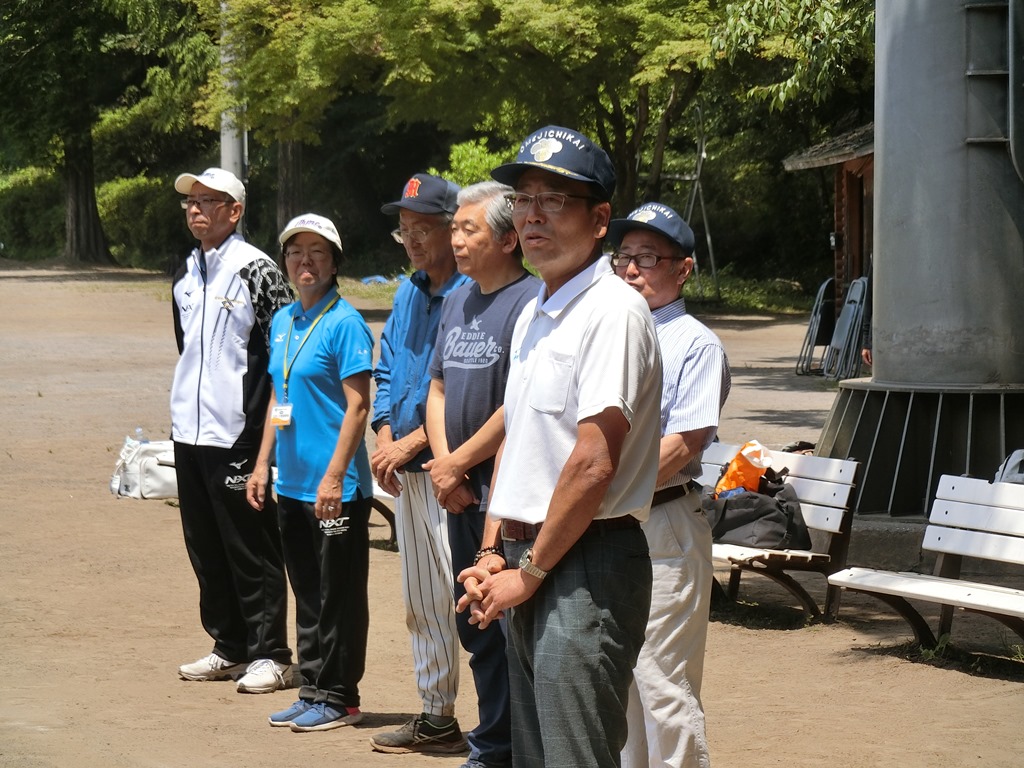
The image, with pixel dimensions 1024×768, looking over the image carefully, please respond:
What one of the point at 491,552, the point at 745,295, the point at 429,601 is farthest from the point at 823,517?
the point at 745,295

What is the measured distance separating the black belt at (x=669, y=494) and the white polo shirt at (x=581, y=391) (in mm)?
1042

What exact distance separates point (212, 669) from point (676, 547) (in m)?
2.73

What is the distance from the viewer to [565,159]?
3.30 meters

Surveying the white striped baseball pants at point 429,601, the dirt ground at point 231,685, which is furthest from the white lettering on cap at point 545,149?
the dirt ground at point 231,685

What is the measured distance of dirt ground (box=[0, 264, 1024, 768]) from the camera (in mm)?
5332

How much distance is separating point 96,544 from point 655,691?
5874 mm

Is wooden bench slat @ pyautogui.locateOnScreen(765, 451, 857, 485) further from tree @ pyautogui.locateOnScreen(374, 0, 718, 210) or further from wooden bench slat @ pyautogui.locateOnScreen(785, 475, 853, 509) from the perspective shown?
tree @ pyautogui.locateOnScreen(374, 0, 718, 210)

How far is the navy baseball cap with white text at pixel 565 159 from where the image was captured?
330 centimetres

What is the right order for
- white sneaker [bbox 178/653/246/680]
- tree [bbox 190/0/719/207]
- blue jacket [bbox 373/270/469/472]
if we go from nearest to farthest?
blue jacket [bbox 373/270/469/472] → white sneaker [bbox 178/653/246/680] → tree [bbox 190/0/719/207]

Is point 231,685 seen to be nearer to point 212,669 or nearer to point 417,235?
point 212,669

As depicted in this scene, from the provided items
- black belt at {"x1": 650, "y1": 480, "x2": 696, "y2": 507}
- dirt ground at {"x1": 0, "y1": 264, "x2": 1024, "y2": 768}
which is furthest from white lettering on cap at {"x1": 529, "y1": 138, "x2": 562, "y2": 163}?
dirt ground at {"x1": 0, "y1": 264, "x2": 1024, "y2": 768}

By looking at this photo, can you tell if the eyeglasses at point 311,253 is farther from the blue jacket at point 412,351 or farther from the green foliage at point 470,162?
the green foliage at point 470,162

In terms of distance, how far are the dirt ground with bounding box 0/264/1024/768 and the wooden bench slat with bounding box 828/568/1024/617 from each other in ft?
1.25

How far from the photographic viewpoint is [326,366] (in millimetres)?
5613
